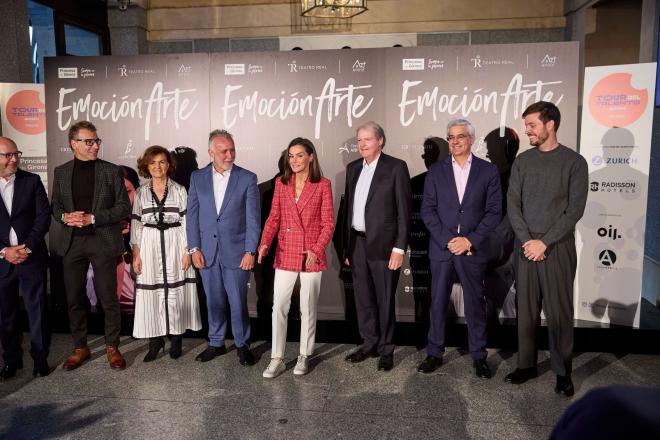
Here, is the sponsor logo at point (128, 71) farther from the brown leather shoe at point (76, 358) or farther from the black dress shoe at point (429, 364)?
the black dress shoe at point (429, 364)

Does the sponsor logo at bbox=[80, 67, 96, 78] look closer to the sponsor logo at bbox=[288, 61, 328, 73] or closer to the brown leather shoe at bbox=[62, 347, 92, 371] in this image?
the sponsor logo at bbox=[288, 61, 328, 73]

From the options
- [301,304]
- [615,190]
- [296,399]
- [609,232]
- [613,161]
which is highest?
[613,161]

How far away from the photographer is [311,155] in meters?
3.92

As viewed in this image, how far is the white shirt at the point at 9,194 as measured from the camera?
3.87m

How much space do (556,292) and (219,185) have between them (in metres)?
A: 2.50

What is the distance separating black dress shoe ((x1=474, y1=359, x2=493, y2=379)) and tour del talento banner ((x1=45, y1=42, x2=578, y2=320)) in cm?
94

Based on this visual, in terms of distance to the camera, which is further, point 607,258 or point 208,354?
point 607,258

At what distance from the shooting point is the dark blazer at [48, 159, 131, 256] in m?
4.02

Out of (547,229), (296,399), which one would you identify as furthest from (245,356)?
(547,229)

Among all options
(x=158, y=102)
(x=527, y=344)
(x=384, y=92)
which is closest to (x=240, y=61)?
(x=158, y=102)

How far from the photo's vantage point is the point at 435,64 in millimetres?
4691

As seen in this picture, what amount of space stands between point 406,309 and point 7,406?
3.09m

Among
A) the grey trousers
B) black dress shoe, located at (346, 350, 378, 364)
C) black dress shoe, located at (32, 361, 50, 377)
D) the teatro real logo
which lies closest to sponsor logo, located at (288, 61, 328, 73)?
the teatro real logo

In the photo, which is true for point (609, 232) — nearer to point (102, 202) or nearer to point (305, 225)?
point (305, 225)
